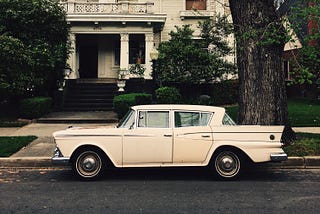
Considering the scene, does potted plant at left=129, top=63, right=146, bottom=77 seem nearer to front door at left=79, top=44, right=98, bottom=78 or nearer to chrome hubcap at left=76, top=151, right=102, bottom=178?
front door at left=79, top=44, right=98, bottom=78

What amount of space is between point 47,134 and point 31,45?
5.79 m

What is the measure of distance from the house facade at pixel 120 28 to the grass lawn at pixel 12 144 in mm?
8719

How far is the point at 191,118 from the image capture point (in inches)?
277

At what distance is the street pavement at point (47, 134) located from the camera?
810 centimetres

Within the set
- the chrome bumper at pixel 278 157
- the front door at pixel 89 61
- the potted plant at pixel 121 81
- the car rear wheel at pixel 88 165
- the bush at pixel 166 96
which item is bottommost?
the car rear wheel at pixel 88 165

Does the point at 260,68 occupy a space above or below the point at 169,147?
above

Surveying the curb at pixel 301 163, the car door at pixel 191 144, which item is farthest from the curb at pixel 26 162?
the curb at pixel 301 163

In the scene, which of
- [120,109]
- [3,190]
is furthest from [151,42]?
[3,190]

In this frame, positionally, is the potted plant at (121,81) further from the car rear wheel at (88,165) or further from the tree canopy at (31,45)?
the car rear wheel at (88,165)

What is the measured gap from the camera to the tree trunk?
8.74 meters

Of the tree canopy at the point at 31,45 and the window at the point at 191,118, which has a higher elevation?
the tree canopy at the point at 31,45

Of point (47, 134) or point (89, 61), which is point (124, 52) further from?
point (47, 134)

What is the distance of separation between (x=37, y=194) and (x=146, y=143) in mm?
2132

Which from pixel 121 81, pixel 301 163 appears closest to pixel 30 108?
pixel 121 81
